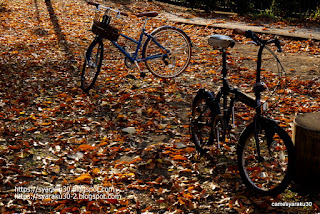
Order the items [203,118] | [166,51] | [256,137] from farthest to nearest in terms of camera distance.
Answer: [166,51], [203,118], [256,137]

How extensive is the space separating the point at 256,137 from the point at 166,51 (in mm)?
3378

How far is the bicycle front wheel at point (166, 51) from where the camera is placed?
626 centimetres

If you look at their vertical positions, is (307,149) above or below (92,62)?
below

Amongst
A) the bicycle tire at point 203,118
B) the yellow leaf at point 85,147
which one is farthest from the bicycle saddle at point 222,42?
A: the yellow leaf at point 85,147

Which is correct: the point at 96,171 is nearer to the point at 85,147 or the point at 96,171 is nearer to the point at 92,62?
the point at 85,147

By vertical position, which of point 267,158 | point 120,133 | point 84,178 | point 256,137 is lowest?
point 84,178

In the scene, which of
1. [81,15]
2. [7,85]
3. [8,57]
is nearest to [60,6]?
[81,15]

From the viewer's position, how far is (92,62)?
A: 611 centimetres

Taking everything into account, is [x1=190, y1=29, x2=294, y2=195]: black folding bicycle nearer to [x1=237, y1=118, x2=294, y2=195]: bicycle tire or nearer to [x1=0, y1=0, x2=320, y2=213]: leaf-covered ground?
[x1=237, y1=118, x2=294, y2=195]: bicycle tire

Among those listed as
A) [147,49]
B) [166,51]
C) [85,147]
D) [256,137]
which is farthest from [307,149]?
[147,49]

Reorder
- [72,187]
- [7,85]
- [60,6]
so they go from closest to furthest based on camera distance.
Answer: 1. [72,187]
2. [7,85]
3. [60,6]

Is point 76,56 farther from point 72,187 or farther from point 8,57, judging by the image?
point 72,187

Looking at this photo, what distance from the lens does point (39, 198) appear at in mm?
3533

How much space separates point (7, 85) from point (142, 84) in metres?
2.54
